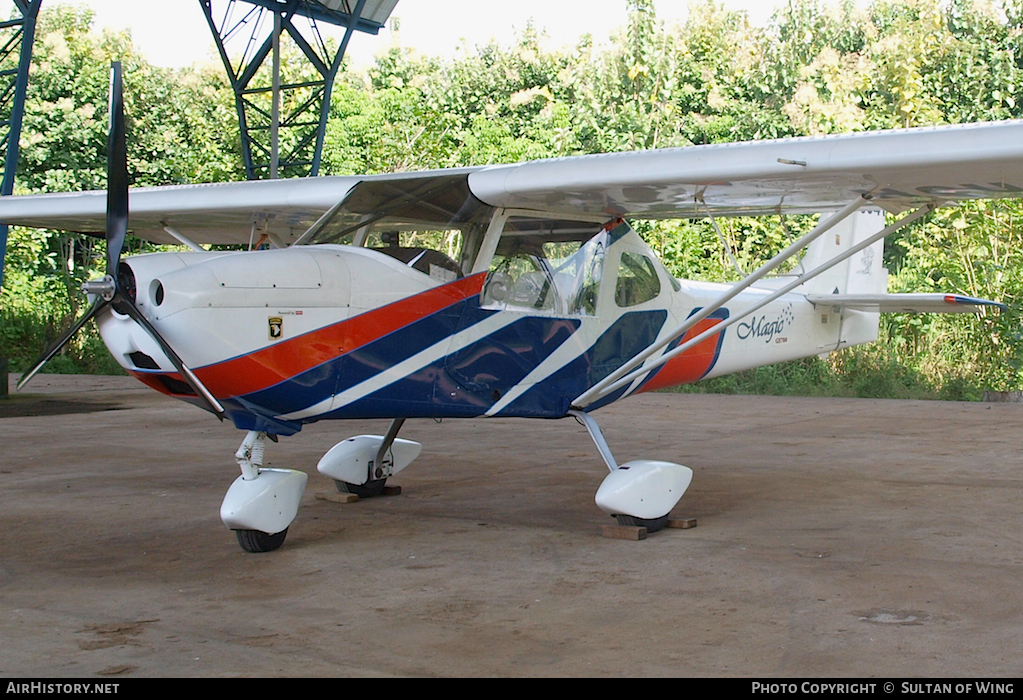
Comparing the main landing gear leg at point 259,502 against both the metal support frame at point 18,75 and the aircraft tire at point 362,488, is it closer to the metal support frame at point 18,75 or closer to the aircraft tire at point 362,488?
the aircraft tire at point 362,488

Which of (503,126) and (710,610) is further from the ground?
(503,126)

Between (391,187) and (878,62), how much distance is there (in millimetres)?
20095

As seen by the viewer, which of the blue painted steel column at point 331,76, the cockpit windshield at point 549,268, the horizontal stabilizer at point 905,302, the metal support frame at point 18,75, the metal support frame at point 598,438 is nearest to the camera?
the cockpit windshield at point 549,268

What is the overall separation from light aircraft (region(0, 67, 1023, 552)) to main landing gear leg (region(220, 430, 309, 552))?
0.03ft

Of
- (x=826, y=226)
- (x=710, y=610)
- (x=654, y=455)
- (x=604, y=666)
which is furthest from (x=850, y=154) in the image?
(x=654, y=455)

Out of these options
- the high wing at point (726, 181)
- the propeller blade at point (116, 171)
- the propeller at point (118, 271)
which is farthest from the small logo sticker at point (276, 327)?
the high wing at point (726, 181)

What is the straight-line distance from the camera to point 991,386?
45.8ft

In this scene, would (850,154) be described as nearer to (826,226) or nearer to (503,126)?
(826,226)

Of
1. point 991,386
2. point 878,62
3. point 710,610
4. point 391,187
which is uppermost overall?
point 878,62

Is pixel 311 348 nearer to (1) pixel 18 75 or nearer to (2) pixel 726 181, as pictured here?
(2) pixel 726 181

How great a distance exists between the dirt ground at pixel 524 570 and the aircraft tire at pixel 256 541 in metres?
0.06

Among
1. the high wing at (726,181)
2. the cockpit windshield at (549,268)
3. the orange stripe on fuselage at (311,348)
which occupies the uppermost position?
the high wing at (726,181)

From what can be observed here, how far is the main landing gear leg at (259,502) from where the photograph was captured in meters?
4.98

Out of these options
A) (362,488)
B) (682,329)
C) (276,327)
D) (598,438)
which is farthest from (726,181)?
(362,488)
